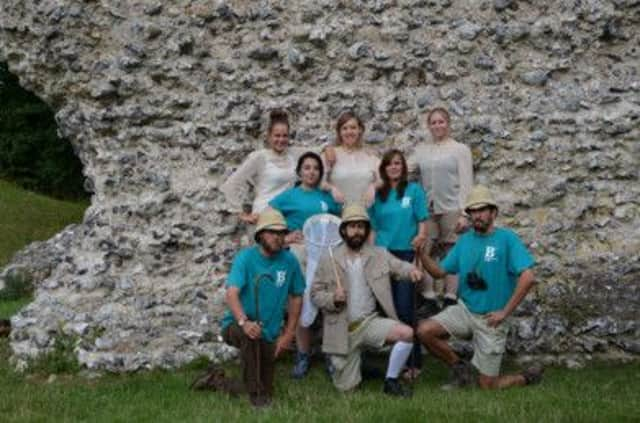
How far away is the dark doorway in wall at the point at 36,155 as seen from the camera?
2817cm

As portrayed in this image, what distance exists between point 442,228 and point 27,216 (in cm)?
1695

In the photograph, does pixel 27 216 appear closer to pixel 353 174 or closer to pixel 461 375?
pixel 353 174

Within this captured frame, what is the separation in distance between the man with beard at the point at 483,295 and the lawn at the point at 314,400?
29 centimetres

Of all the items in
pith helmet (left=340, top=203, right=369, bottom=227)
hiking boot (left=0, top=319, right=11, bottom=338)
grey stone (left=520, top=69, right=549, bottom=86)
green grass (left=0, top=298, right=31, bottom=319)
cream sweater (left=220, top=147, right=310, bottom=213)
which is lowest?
green grass (left=0, top=298, right=31, bottom=319)

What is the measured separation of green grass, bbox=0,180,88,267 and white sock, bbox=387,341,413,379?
44.1 ft

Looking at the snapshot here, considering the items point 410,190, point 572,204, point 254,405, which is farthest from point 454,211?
point 254,405

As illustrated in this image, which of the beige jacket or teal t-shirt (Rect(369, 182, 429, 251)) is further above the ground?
teal t-shirt (Rect(369, 182, 429, 251))

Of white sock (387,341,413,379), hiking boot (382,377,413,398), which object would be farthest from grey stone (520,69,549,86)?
hiking boot (382,377,413,398)

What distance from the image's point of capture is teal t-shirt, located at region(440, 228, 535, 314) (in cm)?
761

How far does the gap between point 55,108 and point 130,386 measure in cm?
366

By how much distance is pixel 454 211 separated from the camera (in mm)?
8664

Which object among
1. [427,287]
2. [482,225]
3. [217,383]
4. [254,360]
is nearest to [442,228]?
[427,287]

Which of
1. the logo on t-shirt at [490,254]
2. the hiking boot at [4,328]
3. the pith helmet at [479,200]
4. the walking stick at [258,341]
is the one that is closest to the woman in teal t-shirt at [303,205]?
the walking stick at [258,341]

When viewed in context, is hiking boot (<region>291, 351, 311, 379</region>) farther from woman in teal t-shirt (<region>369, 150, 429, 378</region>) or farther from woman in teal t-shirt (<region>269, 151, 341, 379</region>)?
woman in teal t-shirt (<region>369, 150, 429, 378</region>)
